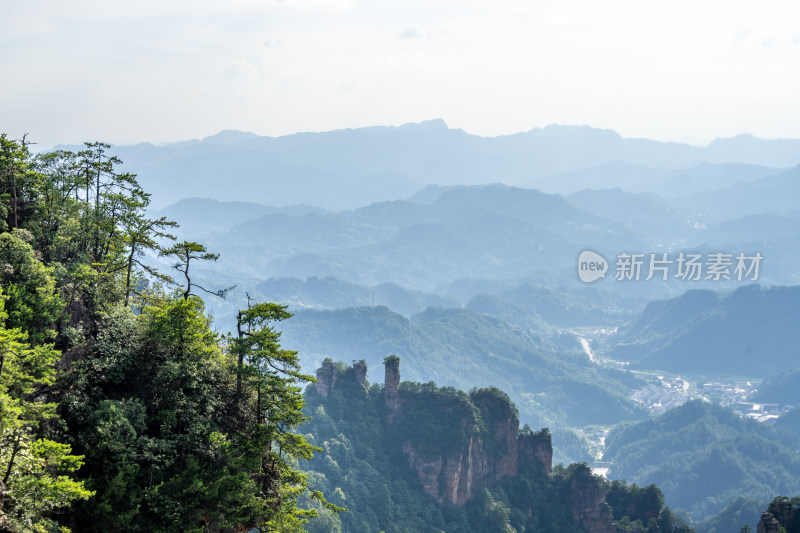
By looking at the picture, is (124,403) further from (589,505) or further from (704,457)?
(704,457)

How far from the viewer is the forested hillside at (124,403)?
23391mm

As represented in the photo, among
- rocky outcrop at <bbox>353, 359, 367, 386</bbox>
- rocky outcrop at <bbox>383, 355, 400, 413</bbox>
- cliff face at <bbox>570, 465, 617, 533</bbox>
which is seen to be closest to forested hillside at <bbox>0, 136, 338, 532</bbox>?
rocky outcrop at <bbox>383, 355, 400, 413</bbox>

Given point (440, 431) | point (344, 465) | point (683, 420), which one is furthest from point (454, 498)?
point (683, 420)

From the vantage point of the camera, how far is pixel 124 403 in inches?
1077

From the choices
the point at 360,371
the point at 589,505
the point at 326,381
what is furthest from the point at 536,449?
the point at 326,381

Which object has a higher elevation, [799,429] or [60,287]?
[60,287]

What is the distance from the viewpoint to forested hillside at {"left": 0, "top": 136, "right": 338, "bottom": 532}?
23.4 m

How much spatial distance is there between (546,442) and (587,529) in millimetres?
11346

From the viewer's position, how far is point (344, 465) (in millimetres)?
78625

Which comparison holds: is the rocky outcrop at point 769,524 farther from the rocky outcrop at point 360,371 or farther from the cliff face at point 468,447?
the rocky outcrop at point 360,371

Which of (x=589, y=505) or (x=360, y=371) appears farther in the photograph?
(x=360, y=371)

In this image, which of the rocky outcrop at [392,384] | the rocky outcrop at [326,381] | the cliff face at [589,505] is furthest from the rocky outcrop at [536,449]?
the rocky outcrop at [326,381]

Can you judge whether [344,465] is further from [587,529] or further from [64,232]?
[64,232]

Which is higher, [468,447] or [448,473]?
[468,447]
